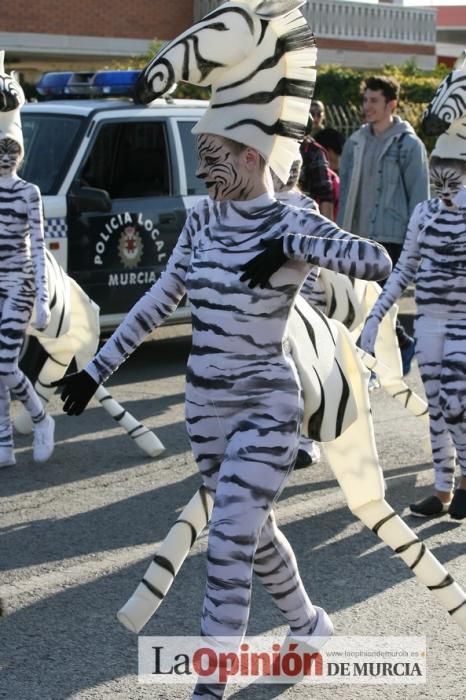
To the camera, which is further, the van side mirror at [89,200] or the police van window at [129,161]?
the police van window at [129,161]

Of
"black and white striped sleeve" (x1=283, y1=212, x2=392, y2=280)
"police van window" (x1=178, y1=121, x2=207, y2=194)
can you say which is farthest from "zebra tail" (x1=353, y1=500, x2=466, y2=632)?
"police van window" (x1=178, y1=121, x2=207, y2=194)

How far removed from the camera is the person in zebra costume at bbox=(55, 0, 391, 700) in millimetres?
3994

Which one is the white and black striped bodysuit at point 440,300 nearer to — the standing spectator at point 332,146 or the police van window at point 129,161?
the police van window at point 129,161

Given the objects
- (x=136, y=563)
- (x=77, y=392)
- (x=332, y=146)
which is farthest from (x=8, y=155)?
(x=332, y=146)

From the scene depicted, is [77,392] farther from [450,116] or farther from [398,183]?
[398,183]

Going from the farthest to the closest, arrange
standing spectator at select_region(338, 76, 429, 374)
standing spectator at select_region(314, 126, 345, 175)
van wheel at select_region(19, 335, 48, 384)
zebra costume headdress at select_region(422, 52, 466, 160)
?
standing spectator at select_region(314, 126, 345, 175), van wheel at select_region(19, 335, 48, 384), standing spectator at select_region(338, 76, 429, 374), zebra costume headdress at select_region(422, 52, 466, 160)

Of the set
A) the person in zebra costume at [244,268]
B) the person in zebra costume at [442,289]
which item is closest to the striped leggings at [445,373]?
the person in zebra costume at [442,289]

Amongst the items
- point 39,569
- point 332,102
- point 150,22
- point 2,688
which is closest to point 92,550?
point 39,569

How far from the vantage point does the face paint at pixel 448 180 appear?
624 centimetres

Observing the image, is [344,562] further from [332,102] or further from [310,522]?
[332,102]

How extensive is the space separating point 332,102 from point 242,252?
20669 millimetres

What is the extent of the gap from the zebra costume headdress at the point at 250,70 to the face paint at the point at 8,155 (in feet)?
11.3

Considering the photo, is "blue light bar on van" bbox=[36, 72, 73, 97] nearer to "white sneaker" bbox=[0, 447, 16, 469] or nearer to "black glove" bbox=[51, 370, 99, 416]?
"white sneaker" bbox=[0, 447, 16, 469]

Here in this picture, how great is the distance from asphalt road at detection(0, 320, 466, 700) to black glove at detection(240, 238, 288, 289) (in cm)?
150
